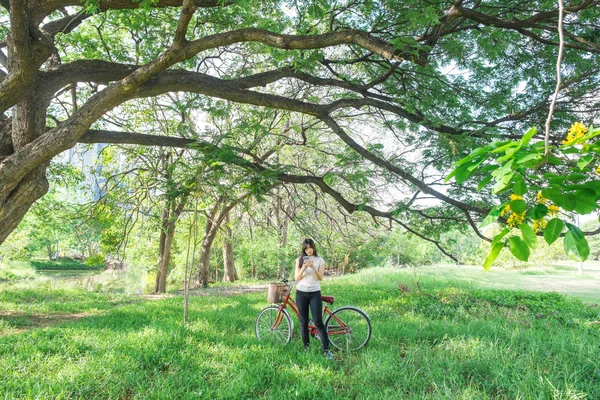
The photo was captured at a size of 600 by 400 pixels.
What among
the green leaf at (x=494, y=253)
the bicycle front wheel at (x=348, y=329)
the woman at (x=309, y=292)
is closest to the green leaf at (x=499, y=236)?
the green leaf at (x=494, y=253)

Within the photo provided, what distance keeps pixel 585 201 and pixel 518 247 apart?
0.20 m

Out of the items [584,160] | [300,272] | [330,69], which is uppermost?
[330,69]

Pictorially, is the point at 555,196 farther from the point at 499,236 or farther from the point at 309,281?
the point at 309,281

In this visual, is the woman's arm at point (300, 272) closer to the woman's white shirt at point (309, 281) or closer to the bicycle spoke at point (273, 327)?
the woman's white shirt at point (309, 281)

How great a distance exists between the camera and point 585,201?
92 centimetres

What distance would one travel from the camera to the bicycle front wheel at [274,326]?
4.74m

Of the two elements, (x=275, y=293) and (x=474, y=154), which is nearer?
(x=474, y=154)

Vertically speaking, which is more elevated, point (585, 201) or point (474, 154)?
point (474, 154)

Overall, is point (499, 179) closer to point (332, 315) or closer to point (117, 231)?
point (332, 315)

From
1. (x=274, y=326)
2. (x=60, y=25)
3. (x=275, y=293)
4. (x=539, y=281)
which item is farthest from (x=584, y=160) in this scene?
(x=539, y=281)

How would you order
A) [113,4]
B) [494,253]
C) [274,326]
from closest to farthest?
1. [494,253]
2. [113,4]
3. [274,326]

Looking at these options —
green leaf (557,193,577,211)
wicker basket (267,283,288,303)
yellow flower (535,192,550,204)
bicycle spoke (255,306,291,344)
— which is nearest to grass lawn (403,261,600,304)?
wicker basket (267,283,288,303)

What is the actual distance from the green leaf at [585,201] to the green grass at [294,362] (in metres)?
2.58

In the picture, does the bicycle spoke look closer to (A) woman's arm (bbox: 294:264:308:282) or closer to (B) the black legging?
(B) the black legging
